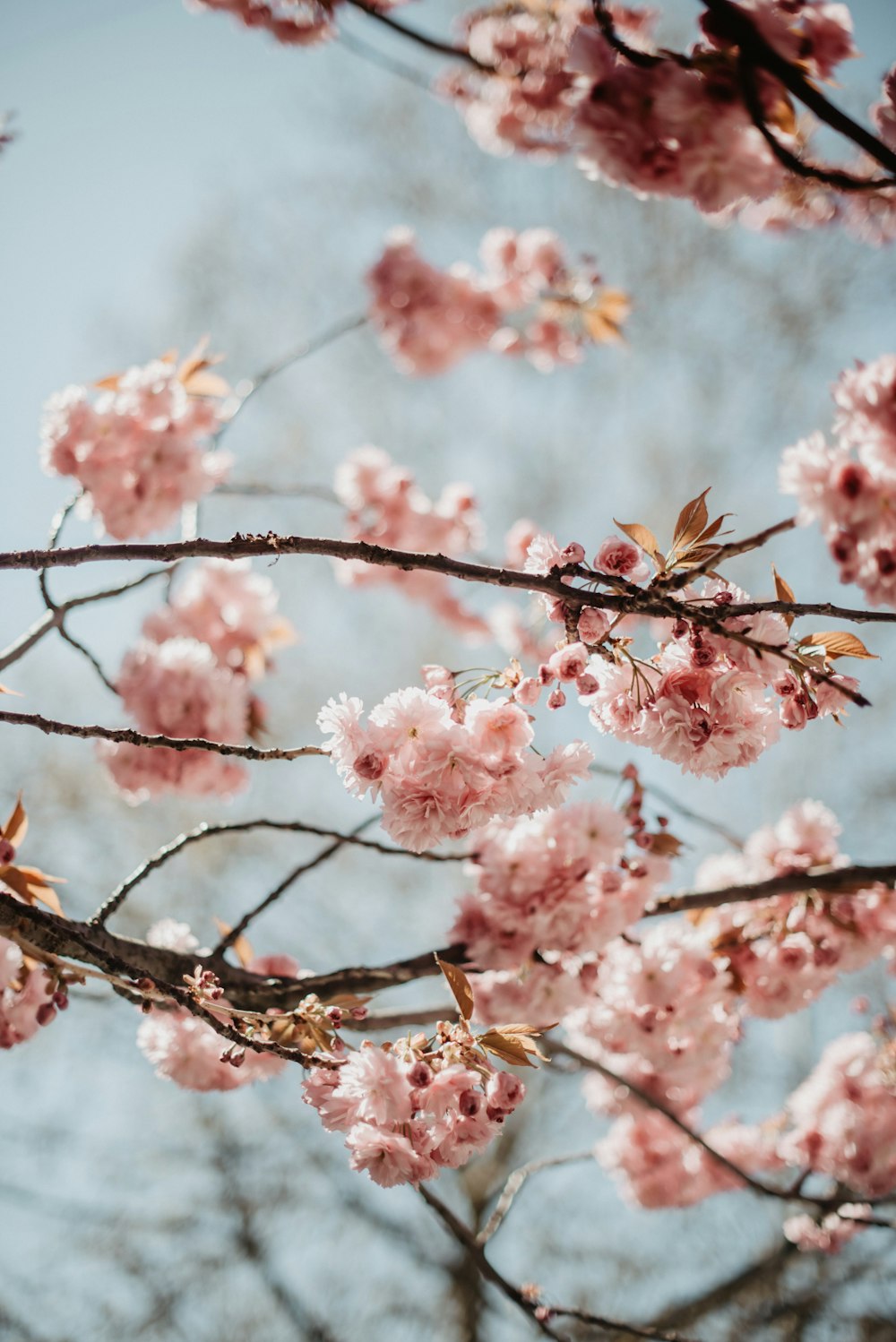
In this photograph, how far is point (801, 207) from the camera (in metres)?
1.86

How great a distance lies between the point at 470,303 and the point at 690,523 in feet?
7.91

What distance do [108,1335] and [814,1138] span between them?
2777 mm

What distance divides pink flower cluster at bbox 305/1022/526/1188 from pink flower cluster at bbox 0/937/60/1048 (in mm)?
393

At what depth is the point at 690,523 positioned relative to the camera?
70cm

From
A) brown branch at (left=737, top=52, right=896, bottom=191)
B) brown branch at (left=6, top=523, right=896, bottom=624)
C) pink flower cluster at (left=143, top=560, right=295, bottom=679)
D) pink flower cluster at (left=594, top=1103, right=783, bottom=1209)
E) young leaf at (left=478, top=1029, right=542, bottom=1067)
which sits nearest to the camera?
brown branch at (left=6, top=523, right=896, bottom=624)

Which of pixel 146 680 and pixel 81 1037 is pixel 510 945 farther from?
pixel 81 1037

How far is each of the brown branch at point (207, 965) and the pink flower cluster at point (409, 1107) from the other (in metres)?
0.18

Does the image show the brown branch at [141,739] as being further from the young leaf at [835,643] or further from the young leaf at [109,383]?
the young leaf at [109,383]

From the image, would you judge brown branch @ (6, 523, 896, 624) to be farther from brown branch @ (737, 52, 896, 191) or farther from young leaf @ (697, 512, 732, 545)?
brown branch @ (737, 52, 896, 191)

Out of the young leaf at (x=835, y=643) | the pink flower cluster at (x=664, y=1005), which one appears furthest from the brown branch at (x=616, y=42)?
the pink flower cluster at (x=664, y=1005)

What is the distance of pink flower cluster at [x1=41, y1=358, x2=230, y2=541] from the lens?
1.42 metres

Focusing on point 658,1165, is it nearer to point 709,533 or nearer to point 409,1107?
point 409,1107

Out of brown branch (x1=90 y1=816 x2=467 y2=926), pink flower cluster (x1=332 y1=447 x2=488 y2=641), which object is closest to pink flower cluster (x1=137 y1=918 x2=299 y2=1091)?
brown branch (x1=90 y1=816 x2=467 y2=926)

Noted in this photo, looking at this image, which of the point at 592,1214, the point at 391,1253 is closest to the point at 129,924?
the point at 391,1253
